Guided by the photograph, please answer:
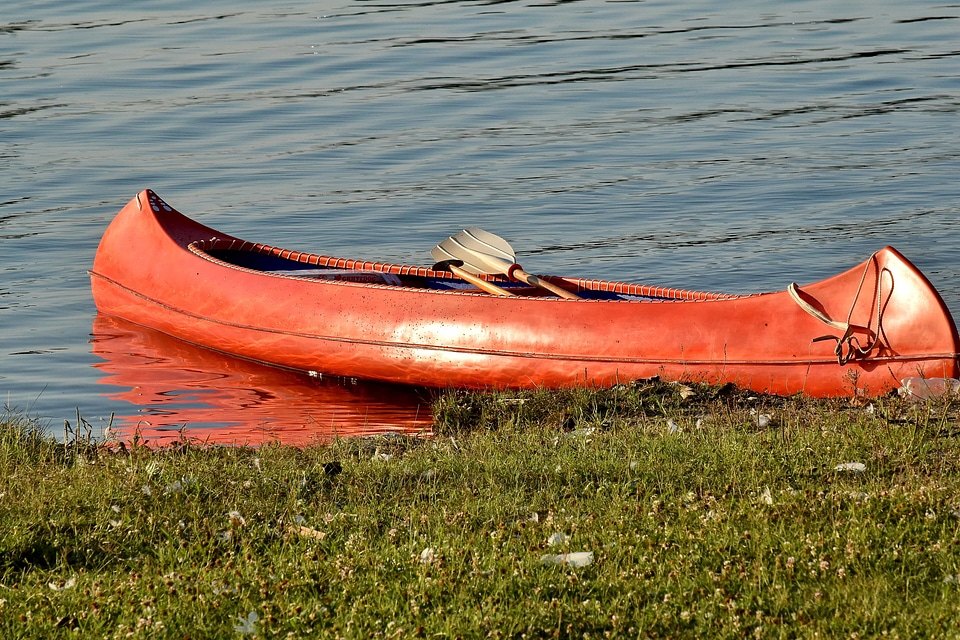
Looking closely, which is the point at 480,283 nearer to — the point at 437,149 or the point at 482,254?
the point at 482,254

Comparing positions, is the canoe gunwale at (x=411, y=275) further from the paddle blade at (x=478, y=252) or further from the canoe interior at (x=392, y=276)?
the paddle blade at (x=478, y=252)

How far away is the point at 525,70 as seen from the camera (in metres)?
23.8

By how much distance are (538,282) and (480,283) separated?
488 mm

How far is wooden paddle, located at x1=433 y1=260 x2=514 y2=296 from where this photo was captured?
10.8 m

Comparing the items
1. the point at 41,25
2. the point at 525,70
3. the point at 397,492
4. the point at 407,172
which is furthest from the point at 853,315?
the point at 41,25

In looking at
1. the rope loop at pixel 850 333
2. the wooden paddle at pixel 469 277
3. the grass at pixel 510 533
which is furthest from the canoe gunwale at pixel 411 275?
the grass at pixel 510 533

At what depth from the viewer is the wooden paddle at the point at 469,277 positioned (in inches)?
426

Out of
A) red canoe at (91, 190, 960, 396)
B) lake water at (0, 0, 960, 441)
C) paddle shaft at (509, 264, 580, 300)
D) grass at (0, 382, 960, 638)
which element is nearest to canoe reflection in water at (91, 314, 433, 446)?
lake water at (0, 0, 960, 441)

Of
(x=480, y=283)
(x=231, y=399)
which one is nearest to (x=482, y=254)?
(x=480, y=283)

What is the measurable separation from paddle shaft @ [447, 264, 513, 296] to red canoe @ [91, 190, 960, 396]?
0.22 m

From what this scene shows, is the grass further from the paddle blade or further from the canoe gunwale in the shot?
the paddle blade

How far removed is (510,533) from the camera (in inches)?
224

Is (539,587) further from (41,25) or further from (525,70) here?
(41,25)

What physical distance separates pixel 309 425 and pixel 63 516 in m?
4.15
